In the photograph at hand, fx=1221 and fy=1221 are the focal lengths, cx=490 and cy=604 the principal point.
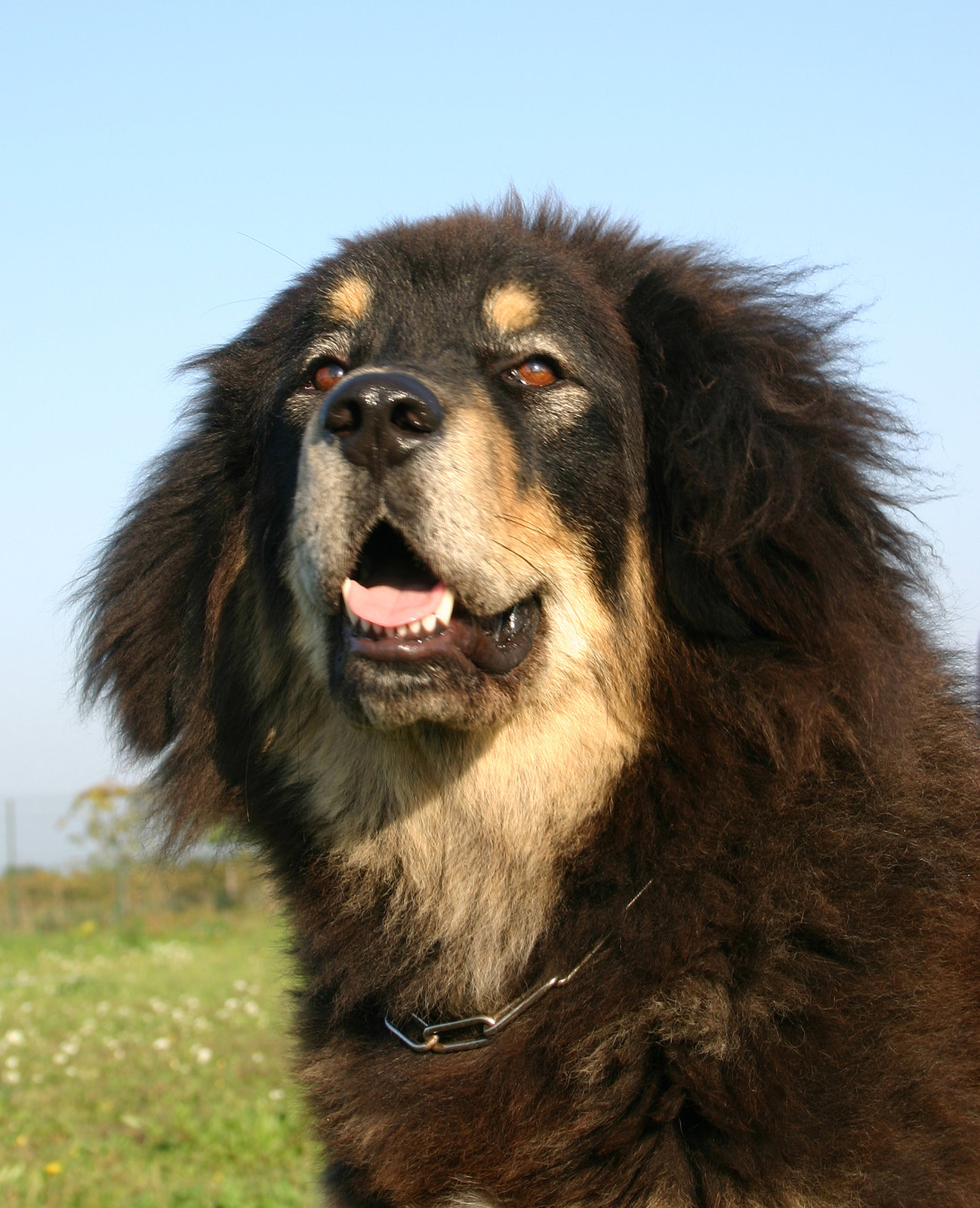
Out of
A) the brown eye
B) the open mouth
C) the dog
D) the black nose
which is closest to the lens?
the dog

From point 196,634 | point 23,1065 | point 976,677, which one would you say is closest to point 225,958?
point 23,1065

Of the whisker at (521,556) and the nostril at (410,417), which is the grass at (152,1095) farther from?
the nostril at (410,417)

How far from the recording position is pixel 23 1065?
7.60m

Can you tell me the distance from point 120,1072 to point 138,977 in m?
5.63

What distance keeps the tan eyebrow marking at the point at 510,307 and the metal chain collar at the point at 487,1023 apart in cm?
153

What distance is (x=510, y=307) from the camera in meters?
3.39

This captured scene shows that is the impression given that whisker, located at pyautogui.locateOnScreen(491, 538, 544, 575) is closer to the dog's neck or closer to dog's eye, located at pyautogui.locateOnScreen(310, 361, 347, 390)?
the dog's neck

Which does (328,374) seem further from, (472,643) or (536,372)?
(472,643)

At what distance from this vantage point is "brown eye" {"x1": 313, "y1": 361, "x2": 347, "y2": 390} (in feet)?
11.4

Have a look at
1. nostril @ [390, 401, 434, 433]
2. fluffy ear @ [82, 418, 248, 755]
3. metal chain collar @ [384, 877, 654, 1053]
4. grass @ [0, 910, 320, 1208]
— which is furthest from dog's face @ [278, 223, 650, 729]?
grass @ [0, 910, 320, 1208]

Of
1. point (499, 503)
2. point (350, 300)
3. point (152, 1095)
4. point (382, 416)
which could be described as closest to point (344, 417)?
point (382, 416)

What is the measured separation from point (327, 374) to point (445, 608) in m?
0.87

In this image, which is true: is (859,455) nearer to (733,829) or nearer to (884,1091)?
(733,829)

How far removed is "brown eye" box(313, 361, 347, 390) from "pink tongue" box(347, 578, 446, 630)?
2.26ft
